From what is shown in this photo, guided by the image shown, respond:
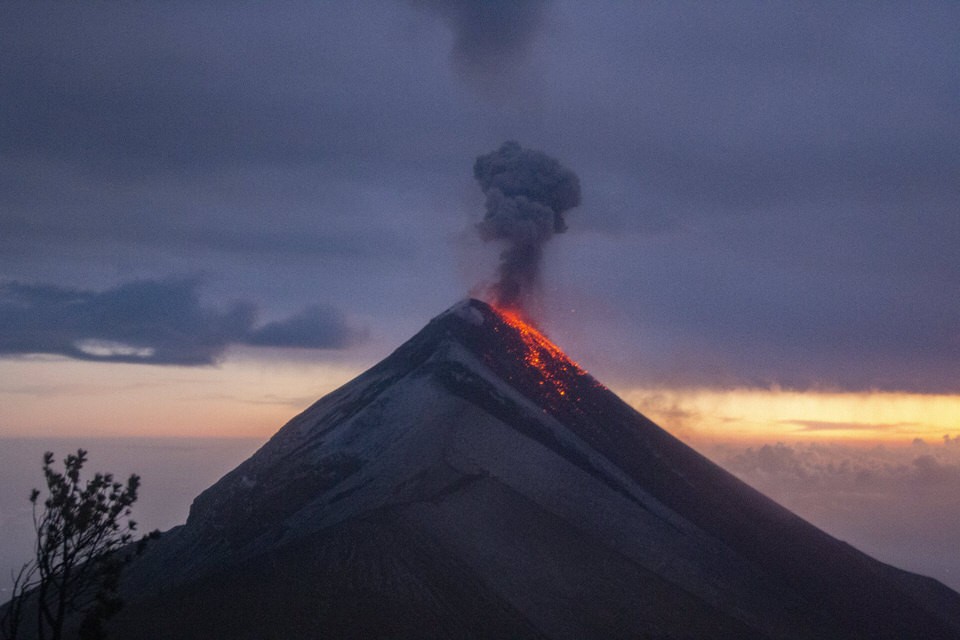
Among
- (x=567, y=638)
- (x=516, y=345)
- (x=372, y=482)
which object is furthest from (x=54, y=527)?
(x=516, y=345)

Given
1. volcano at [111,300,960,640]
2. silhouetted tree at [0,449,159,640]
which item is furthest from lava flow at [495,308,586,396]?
silhouetted tree at [0,449,159,640]

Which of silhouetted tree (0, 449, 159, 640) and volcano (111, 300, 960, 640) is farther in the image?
volcano (111, 300, 960, 640)

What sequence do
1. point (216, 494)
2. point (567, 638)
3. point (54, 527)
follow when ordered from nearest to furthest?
1. point (54, 527)
2. point (567, 638)
3. point (216, 494)

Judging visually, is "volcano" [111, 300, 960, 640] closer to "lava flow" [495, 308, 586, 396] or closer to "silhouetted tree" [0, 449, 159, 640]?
"lava flow" [495, 308, 586, 396]

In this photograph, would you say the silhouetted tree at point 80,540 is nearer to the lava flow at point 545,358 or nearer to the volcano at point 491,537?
the volcano at point 491,537

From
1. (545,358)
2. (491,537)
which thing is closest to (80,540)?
(491,537)

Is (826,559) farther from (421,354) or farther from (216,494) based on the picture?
(216,494)

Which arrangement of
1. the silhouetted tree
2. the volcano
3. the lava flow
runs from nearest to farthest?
the silhouetted tree → the volcano → the lava flow

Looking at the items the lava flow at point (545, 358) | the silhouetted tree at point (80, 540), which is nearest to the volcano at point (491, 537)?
the lava flow at point (545, 358)
